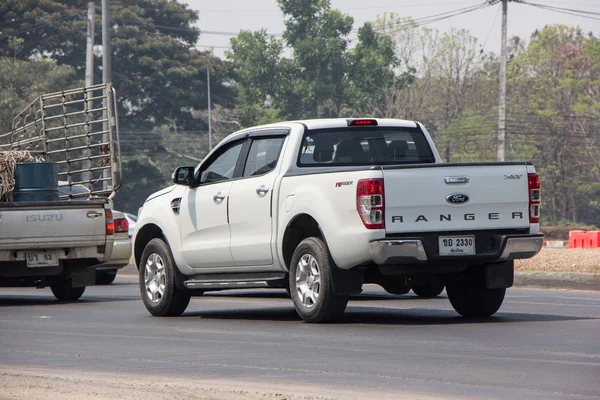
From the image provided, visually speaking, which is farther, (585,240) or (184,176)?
(585,240)

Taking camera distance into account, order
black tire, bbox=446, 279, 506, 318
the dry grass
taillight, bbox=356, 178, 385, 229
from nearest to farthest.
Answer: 1. taillight, bbox=356, 178, 385, 229
2. black tire, bbox=446, 279, 506, 318
3. the dry grass

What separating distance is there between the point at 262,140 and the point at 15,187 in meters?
5.27

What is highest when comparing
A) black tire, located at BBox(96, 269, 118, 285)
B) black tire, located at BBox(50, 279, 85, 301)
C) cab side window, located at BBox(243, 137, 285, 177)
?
cab side window, located at BBox(243, 137, 285, 177)

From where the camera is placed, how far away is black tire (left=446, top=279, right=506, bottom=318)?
1197cm

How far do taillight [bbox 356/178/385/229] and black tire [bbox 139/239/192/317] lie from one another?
3129mm

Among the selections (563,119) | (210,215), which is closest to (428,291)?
(210,215)

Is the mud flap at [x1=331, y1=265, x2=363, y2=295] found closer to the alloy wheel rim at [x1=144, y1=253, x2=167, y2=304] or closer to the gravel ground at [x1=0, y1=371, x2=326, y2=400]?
the alloy wheel rim at [x1=144, y1=253, x2=167, y2=304]

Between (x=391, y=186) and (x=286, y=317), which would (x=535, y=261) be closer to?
(x=286, y=317)

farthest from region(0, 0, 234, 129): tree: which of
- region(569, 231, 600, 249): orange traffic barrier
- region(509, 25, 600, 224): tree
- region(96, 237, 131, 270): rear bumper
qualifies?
region(96, 237, 131, 270): rear bumper

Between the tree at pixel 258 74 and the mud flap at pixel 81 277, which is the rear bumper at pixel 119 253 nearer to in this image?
the mud flap at pixel 81 277

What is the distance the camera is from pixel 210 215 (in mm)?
12859

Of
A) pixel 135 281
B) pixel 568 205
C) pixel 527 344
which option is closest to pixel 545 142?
pixel 568 205

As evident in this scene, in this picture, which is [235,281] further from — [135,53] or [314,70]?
[314,70]

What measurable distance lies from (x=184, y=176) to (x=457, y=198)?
3444mm
